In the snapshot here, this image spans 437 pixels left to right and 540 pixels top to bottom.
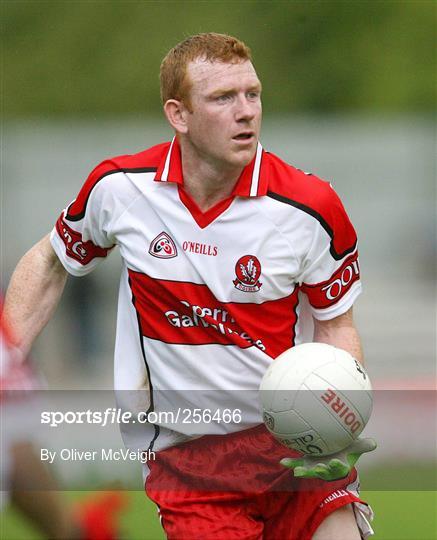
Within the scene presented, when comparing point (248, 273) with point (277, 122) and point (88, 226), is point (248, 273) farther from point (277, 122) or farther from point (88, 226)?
point (277, 122)

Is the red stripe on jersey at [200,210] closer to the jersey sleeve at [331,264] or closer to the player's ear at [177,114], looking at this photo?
the player's ear at [177,114]

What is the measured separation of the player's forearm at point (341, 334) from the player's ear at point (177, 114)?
0.85 metres

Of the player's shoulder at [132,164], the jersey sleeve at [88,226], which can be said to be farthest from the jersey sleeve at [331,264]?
the jersey sleeve at [88,226]

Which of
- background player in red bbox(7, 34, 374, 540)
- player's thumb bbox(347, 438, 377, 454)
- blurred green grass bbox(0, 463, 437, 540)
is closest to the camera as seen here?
player's thumb bbox(347, 438, 377, 454)

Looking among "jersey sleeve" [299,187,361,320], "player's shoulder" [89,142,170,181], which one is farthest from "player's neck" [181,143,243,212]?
"jersey sleeve" [299,187,361,320]

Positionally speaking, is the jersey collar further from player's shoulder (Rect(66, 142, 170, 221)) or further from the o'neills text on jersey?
the o'neills text on jersey

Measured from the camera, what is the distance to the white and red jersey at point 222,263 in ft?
12.7

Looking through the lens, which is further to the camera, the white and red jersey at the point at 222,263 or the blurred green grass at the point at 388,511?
the blurred green grass at the point at 388,511

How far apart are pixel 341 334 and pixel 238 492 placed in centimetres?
66

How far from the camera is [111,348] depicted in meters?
10.3

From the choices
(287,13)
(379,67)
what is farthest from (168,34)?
(379,67)

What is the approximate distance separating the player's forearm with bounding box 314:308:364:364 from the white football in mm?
268

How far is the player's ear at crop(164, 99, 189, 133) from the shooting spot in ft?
12.8

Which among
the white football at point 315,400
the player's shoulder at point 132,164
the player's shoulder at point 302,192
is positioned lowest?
the white football at point 315,400
